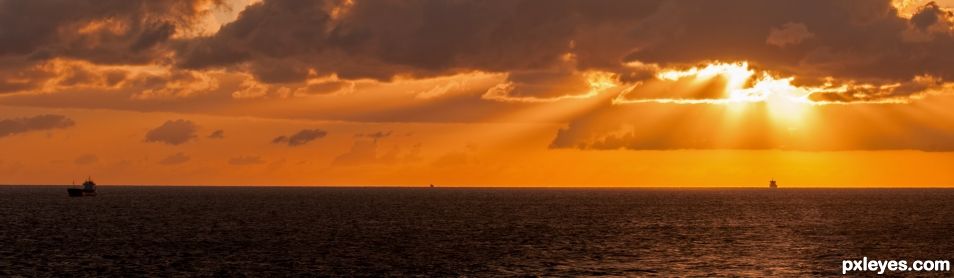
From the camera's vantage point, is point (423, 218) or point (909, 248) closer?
point (909, 248)

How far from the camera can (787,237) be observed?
438ft

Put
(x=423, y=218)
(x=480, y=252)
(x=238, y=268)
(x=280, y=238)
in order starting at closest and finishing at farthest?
(x=238, y=268)
(x=480, y=252)
(x=280, y=238)
(x=423, y=218)

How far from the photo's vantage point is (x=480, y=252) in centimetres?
10738

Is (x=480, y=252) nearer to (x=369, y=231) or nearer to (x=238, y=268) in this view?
(x=238, y=268)

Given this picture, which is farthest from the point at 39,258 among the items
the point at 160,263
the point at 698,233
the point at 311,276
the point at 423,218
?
the point at 423,218

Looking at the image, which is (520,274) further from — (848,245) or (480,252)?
(848,245)

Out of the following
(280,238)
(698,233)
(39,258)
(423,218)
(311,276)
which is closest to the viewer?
(311,276)

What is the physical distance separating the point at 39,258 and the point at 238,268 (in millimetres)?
20910

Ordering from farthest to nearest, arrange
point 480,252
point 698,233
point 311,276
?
point 698,233 → point 480,252 → point 311,276

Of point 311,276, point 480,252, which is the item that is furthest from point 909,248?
point 311,276

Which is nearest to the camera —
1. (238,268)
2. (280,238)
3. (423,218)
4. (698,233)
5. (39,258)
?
(238,268)

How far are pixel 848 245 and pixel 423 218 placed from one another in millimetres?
85837

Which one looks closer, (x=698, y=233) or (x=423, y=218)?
(x=698, y=233)

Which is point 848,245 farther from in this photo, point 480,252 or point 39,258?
point 39,258
